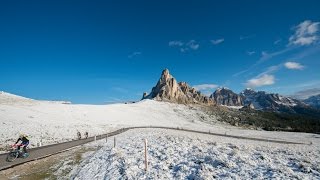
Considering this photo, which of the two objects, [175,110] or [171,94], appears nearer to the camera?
[175,110]

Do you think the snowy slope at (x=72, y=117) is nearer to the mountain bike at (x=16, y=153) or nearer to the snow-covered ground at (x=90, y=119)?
the snow-covered ground at (x=90, y=119)

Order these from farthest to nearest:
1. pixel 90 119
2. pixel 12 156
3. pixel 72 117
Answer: pixel 90 119 < pixel 72 117 < pixel 12 156

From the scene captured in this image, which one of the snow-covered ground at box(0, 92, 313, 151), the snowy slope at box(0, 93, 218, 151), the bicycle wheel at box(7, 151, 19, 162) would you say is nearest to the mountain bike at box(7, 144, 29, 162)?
the bicycle wheel at box(7, 151, 19, 162)

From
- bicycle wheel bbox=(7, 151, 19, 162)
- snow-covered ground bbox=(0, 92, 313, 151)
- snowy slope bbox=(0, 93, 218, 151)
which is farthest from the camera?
snow-covered ground bbox=(0, 92, 313, 151)

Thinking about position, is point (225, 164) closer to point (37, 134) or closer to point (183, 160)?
point (183, 160)

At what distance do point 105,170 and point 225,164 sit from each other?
7.64 meters

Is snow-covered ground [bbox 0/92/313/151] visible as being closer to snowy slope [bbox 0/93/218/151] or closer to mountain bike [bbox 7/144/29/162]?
snowy slope [bbox 0/93/218/151]

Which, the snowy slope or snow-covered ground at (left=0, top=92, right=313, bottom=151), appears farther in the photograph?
snow-covered ground at (left=0, top=92, right=313, bottom=151)

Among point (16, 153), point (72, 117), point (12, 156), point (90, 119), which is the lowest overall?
point (12, 156)

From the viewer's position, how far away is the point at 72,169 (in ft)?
68.8

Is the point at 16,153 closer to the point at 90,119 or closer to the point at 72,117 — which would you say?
the point at 72,117

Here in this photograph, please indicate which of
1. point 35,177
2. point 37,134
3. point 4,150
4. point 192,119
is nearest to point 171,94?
point 192,119

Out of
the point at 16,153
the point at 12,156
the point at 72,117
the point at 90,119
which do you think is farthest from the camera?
the point at 90,119

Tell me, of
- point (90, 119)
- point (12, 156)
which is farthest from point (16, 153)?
point (90, 119)
